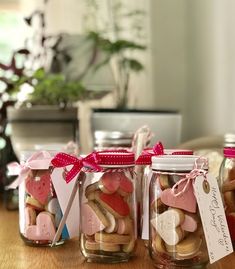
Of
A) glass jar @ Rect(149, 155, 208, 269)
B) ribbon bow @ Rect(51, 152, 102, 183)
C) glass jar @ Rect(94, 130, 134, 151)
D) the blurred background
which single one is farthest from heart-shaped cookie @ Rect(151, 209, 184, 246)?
the blurred background

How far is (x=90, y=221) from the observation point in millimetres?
672

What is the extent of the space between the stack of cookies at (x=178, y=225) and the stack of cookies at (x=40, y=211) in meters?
0.19

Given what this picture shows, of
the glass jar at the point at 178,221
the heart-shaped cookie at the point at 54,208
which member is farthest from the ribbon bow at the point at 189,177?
the heart-shaped cookie at the point at 54,208

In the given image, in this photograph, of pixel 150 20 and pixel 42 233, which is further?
pixel 150 20

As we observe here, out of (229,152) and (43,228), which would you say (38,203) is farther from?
(229,152)

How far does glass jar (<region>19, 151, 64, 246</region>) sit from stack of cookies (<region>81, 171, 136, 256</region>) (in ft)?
0.27

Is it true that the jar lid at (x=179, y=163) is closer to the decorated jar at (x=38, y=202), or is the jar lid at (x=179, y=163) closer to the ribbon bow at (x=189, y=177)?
Result: the ribbon bow at (x=189, y=177)

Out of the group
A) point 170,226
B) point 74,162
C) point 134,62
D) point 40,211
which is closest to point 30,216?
point 40,211

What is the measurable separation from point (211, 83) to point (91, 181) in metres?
0.96

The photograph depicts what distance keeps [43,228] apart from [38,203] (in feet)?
0.12

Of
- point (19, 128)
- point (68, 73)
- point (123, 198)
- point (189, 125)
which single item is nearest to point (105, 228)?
point (123, 198)

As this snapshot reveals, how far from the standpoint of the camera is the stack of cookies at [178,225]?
0.61 metres

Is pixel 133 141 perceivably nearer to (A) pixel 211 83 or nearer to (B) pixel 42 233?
(B) pixel 42 233

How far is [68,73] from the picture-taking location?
1.52 metres
